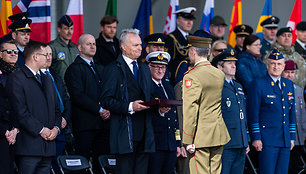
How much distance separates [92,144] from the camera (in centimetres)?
718

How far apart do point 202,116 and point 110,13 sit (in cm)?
471

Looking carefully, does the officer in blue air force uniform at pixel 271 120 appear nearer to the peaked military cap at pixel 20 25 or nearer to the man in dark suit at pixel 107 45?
the man in dark suit at pixel 107 45

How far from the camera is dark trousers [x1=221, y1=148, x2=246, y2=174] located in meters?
6.30

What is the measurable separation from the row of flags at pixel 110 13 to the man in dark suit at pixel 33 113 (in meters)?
2.31

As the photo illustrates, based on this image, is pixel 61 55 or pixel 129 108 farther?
pixel 61 55

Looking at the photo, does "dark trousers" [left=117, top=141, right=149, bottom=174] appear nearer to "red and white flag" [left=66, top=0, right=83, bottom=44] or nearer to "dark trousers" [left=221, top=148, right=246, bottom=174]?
"dark trousers" [left=221, top=148, right=246, bottom=174]

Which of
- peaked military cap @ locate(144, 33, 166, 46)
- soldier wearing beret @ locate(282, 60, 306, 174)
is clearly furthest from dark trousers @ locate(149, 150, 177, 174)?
soldier wearing beret @ locate(282, 60, 306, 174)

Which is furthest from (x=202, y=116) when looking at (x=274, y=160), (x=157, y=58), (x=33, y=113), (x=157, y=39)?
(x=157, y=39)

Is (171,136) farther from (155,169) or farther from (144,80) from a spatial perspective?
(144,80)

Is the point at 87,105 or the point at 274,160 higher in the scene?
the point at 87,105

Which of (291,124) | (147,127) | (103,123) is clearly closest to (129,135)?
(147,127)

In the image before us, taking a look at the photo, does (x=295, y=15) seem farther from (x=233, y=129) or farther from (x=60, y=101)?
(x=60, y=101)

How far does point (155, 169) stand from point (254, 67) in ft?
9.32

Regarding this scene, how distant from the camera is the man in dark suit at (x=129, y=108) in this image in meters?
5.54
